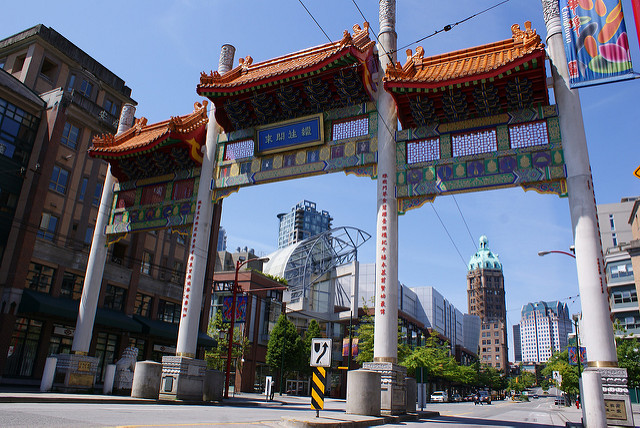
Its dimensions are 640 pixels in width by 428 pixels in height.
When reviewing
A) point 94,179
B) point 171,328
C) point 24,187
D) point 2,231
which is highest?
point 94,179

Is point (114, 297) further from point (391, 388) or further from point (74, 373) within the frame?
point (391, 388)

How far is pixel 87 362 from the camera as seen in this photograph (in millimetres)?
23781

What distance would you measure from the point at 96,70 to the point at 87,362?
24549 mm

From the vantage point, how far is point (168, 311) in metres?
38.1

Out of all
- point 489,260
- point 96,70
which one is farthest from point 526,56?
point 489,260

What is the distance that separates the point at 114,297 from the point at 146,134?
13.0 m

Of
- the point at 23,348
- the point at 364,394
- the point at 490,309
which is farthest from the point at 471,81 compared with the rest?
the point at 490,309

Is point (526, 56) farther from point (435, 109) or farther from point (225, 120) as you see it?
point (225, 120)

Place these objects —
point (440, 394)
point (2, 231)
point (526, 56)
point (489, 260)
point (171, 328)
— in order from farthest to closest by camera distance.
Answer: point (489, 260) < point (440, 394) < point (171, 328) < point (2, 231) < point (526, 56)

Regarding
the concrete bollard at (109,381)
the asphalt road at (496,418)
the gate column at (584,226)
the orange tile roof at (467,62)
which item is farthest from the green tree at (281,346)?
the gate column at (584,226)

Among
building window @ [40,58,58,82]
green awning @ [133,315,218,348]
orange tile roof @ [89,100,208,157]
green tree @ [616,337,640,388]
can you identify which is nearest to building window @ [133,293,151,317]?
green awning @ [133,315,218,348]

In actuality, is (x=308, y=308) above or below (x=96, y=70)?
below

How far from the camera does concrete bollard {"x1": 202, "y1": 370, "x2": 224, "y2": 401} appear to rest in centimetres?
2109

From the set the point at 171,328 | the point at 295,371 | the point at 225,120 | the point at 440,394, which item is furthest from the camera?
the point at 440,394
